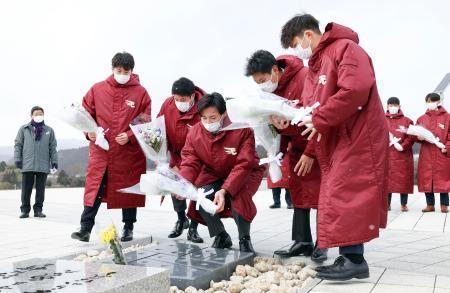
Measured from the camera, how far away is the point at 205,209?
14.8 ft

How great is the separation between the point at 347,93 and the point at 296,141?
3.67ft

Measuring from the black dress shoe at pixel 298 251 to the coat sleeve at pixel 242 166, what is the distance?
66 centimetres

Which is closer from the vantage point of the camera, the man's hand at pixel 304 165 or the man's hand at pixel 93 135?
the man's hand at pixel 304 165

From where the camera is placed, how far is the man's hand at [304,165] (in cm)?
405

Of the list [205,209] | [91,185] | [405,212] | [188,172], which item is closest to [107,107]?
[91,185]

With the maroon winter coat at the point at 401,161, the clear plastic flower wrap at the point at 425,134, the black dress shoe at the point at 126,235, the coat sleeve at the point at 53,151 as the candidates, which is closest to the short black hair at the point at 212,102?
the black dress shoe at the point at 126,235

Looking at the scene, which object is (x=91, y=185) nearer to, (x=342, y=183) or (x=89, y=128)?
(x=89, y=128)

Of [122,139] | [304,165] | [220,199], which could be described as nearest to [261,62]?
[304,165]

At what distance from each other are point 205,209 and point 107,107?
6.32 ft

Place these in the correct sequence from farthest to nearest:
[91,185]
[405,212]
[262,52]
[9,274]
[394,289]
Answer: [405,212], [91,185], [262,52], [394,289], [9,274]

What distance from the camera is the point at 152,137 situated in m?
5.55

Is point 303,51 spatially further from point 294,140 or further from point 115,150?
point 115,150

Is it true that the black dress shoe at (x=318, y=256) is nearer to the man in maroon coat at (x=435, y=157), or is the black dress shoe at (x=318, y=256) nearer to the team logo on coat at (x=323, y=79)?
the team logo on coat at (x=323, y=79)

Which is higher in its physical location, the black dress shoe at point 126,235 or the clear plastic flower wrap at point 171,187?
the clear plastic flower wrap at point 171,187
